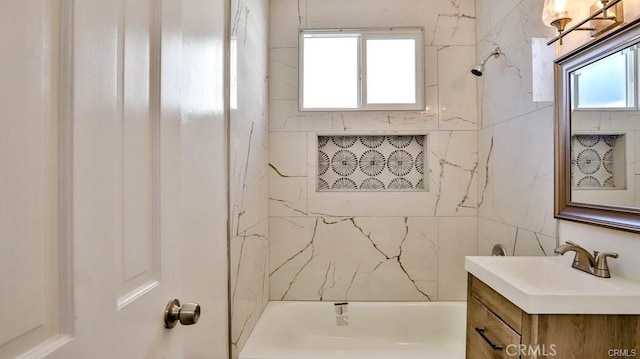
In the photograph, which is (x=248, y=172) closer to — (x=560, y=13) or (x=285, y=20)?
(x=285, y=20)

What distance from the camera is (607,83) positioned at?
1293 mm

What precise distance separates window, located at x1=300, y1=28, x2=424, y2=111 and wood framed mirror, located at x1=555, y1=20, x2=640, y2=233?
1.12 m

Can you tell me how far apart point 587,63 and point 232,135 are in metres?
1.53

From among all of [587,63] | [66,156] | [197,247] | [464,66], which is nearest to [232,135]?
[197,247]

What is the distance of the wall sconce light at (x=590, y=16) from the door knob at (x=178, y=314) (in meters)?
1.59

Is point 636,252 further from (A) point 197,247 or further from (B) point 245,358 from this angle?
(B) point 245,358

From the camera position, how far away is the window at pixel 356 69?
249 centimetres

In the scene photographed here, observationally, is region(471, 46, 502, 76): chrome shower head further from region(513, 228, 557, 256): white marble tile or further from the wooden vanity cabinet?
the wooden vanity cabinet

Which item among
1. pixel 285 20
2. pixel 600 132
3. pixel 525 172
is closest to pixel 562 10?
A: pixel 600 132

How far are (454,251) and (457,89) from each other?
116 cm

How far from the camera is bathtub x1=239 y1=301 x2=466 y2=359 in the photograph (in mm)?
2334

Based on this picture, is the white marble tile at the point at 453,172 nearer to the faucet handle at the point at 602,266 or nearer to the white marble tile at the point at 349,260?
the white marble tile at the point at 349,260

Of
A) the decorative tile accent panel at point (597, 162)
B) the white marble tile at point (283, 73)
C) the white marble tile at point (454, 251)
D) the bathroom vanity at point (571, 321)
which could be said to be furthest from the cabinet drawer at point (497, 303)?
the white marble tile at point (283, 73)

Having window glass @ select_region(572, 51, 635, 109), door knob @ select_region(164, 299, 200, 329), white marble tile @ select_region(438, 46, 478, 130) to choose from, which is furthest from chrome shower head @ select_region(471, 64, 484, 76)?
door knob @ select_region(164, 299, 200, 329)
